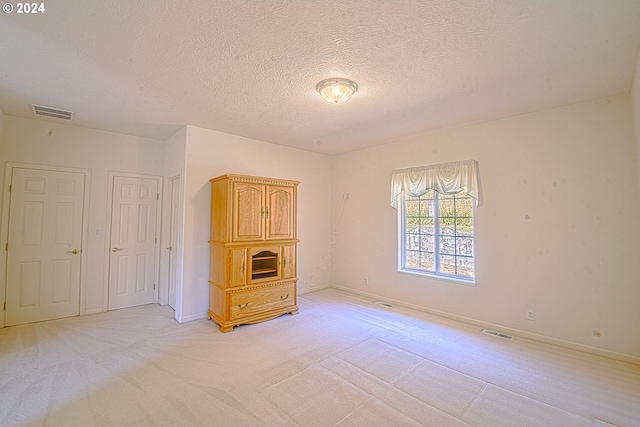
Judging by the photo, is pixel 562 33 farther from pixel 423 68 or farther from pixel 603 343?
pixel 603 343

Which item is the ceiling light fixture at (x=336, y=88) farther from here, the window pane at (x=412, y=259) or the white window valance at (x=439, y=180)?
the window pane at (x=412, y=259)

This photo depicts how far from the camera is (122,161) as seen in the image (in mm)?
4375

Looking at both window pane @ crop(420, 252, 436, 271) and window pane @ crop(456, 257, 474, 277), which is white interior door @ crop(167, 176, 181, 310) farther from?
window pane @ crop(456, 257, 474, 277)

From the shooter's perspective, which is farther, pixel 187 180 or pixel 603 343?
pixel 187 180

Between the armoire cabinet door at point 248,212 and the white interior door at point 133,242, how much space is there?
6.13ft

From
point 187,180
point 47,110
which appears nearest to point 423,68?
point 187,180

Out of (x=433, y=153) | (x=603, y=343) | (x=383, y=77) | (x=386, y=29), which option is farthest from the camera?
(x=433, y=153)

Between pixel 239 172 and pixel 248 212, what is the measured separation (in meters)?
0.95

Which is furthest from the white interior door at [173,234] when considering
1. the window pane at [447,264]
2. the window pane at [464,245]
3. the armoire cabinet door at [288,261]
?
the window pane at [464,245]

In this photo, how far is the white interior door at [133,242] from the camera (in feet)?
14.2

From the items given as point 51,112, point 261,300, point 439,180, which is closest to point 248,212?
point 261,300

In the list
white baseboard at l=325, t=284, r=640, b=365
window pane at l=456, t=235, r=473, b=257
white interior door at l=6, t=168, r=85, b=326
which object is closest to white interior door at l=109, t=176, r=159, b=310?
white interior door at l=6, t=168, r=85, b=326

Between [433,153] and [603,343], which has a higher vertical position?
[433,153]

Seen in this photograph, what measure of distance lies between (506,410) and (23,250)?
5.66 m
